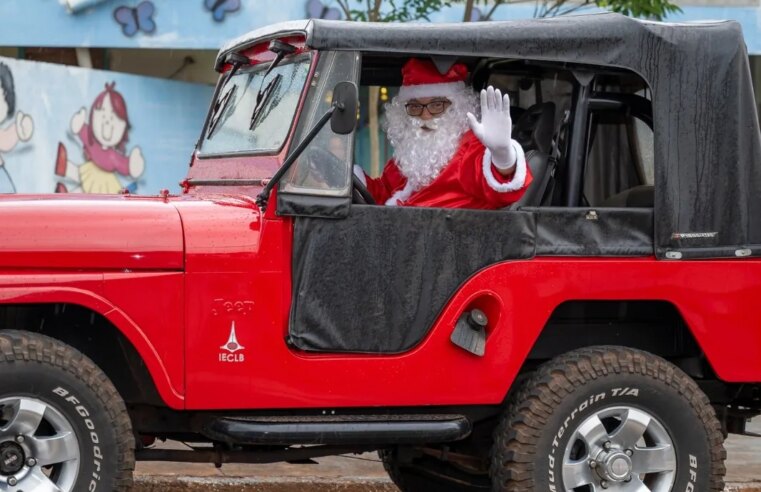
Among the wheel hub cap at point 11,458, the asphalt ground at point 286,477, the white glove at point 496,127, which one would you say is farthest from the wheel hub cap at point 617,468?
the wheel hub cap at point 11,458

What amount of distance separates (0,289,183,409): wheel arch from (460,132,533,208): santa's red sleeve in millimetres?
1446

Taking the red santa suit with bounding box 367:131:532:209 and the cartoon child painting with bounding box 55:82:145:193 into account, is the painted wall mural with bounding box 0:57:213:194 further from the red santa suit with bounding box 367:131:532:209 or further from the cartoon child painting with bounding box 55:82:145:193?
the red santa suit with bounding box 367:131:532:209

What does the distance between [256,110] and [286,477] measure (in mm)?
2313

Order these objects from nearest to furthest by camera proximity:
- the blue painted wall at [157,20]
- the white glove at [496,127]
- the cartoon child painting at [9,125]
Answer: the white glove at [496,127], the cartoon child painting at [9,125], the blue painted wall at [157,20]

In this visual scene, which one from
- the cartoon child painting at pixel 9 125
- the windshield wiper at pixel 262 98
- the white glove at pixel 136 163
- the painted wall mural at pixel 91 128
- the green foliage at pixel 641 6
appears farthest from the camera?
the white glove at pixel 136 163

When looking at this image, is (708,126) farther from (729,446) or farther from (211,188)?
(729,446)

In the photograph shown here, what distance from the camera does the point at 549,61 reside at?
559 centimetres

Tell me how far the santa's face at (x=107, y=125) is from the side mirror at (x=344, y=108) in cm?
996

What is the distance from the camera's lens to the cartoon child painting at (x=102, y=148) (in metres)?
14.6

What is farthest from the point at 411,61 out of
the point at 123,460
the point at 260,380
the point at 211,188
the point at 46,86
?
the point at 46,86

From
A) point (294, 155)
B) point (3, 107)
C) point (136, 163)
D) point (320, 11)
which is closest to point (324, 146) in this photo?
point (294, 155)

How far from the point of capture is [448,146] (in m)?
5.83

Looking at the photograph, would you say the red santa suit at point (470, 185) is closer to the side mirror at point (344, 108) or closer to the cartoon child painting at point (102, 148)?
the side mirror at point (344, 108)

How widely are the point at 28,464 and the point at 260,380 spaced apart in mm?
865
